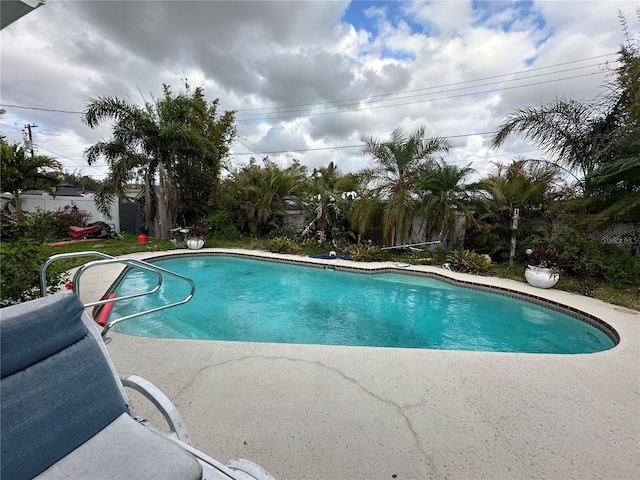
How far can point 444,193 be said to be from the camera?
810cm

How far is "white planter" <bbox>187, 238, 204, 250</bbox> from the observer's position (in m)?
9.95

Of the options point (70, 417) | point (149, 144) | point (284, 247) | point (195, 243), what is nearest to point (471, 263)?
point (284, 247)

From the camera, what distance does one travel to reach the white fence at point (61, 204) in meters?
12.1

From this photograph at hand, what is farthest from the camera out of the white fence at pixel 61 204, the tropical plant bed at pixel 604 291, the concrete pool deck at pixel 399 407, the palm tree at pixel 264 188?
the white fence at pixel 61 204

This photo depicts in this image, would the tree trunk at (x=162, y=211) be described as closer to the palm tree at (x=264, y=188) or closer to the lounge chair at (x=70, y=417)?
the palm tree at (x=264, y=188)

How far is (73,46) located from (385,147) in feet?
26.8

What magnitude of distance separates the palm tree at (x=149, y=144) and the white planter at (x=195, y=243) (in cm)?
196

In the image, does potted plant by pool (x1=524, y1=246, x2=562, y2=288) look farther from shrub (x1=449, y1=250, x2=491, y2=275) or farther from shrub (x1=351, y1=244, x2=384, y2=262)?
shrub (x1=351, y1=244, x2=384, y2=262)

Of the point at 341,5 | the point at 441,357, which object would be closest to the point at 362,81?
the point at 341,5

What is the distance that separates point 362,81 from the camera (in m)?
12.2

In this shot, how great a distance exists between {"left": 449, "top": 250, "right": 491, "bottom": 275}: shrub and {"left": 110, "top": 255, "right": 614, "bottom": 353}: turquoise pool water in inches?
39.4

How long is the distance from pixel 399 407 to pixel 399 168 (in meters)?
7.78

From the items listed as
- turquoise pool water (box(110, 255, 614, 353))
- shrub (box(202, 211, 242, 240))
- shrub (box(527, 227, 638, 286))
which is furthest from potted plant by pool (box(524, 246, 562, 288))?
shrub (box(202, 211, 242, 240))

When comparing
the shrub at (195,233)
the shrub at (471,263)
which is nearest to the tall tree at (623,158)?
the shrub at (471,263)
